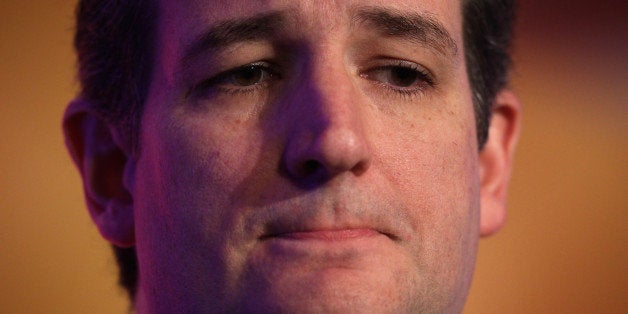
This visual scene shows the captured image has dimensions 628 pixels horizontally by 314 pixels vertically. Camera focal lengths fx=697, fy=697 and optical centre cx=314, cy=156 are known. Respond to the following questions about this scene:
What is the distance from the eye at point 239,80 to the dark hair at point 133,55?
0.45 feet

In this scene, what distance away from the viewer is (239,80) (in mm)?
965

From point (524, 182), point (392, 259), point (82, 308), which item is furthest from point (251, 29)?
point (524, 182)

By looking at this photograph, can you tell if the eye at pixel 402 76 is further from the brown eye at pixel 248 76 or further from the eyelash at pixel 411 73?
the brown eye at pixel 248 76

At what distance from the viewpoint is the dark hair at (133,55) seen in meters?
1.08

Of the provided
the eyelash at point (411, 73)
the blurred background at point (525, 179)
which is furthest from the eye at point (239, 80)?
the blurred background at point (525, 179)

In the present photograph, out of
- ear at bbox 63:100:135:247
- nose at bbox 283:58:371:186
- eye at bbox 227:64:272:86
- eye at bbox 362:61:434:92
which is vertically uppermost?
eye at bbox 362:61:434:92

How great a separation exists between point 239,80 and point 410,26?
0.25m

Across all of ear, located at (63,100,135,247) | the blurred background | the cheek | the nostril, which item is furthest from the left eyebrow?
the blurred background

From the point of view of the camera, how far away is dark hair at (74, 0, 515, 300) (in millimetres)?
1082

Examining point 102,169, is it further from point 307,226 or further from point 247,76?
point 307,226

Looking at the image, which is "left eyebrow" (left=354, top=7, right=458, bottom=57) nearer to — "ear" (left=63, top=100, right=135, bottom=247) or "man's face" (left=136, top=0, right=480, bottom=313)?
"man's face" (left=136, top=0, right=480, bottom=313)

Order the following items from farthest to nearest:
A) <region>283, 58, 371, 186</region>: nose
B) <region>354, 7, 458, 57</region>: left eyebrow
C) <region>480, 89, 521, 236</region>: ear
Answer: <region>480, 89, 521, 236</region>: ear < <region>354, 7, 458, 57</region>: left eyebrow < <region>283, 58, 371, 186</region>: nose

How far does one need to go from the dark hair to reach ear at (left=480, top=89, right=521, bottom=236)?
0.04 m

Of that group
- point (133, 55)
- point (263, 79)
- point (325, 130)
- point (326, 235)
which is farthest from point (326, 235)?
point (133, 55)
